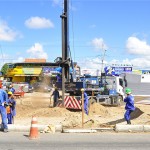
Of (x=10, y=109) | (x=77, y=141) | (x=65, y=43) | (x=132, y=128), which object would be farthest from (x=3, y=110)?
(x=65, y=43)

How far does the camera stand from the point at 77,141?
467 inches

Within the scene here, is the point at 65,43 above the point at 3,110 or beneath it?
above

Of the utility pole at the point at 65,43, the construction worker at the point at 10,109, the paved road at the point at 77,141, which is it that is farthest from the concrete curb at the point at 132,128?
the utility pole at the point at 65,43

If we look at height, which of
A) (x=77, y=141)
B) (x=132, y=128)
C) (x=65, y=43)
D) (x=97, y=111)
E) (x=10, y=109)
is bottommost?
(x=77, y=141)

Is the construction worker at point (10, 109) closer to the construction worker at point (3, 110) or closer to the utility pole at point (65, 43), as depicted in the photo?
the construction worker at point (3, 110)

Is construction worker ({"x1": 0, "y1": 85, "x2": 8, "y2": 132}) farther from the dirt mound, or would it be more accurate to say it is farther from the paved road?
the dirt mound

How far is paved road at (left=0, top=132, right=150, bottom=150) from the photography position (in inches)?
422

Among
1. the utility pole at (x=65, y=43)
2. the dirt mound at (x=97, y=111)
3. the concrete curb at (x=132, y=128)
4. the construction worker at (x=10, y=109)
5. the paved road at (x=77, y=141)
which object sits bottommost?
the paved road at (x=77, y=141)

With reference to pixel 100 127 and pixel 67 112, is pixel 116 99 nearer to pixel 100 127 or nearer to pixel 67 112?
pixel 67 112

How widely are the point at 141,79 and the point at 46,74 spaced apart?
19.5 metres

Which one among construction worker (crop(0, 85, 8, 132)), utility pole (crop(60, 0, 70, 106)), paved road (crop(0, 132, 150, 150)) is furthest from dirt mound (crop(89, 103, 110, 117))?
construction worker (crop(0, 85, 8, 132))

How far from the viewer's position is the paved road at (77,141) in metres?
10.7

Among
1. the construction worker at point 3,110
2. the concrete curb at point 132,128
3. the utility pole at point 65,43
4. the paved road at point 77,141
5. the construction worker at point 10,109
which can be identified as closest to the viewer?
the paved road at point 77,141

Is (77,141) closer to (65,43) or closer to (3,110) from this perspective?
(3,110)
